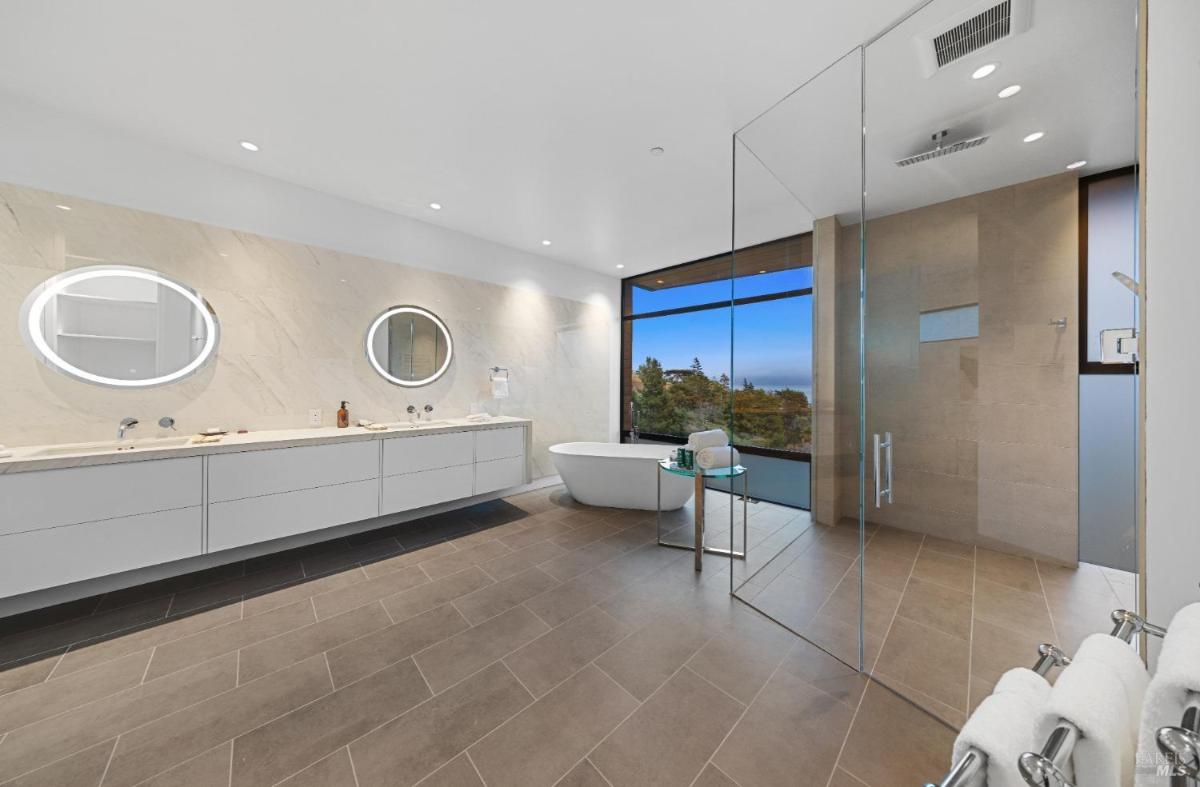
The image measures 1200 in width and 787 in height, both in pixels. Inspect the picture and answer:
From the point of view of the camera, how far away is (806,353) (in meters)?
2.54

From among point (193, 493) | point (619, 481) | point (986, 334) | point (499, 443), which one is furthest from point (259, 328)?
point (986, 334)

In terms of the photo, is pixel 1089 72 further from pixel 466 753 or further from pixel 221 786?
pixel 221 786

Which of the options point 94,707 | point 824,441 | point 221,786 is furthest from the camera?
point 824,441

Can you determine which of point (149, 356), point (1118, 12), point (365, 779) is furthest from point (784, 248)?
point (149, 356)

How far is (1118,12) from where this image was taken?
134cm

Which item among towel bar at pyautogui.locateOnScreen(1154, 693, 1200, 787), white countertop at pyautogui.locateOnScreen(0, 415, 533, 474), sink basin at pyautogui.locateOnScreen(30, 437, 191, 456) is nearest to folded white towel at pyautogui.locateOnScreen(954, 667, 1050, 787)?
towel bar at pyautogui.locateOnScreen(1154, 693, 1200, 787)

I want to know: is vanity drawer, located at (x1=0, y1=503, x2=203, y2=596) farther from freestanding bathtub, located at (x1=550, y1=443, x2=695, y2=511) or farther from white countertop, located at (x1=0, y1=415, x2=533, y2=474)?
freestanding bathtub, located at (x1=550, y1=443, x2=695, y2=511)

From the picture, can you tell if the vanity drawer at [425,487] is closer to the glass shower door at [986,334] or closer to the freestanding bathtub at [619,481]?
the freestanding bathtub at [619,481]

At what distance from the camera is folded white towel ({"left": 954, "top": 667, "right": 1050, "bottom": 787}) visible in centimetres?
55

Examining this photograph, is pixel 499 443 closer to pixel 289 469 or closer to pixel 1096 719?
pixel 289 469

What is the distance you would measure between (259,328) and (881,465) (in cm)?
452

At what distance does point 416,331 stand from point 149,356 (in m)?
1.79

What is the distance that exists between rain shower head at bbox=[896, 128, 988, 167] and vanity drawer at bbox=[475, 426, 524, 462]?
3.74 m

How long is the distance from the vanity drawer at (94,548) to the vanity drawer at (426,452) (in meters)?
1.16
